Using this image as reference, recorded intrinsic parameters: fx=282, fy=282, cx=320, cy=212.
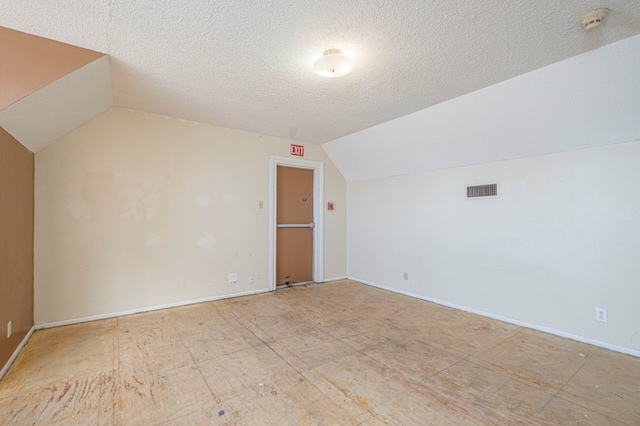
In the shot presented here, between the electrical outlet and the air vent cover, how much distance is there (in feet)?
4.62

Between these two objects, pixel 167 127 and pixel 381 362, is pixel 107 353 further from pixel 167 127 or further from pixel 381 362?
pixel 167 127

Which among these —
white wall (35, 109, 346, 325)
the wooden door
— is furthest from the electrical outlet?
white wall (35, 109, 346, 325)

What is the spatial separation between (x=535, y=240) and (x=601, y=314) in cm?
81

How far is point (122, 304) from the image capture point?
326 centimetres

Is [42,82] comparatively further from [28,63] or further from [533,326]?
[533,326]

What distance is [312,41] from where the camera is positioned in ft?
6.61

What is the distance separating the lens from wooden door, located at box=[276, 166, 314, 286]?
4.63m

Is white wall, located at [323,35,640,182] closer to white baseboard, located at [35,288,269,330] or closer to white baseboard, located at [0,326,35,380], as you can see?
white baseboard, located at [35,288,269,330]

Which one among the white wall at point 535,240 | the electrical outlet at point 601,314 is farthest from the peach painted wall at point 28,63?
the electrical outlet at point 601,314

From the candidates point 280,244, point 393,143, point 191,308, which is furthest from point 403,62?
point 191,308

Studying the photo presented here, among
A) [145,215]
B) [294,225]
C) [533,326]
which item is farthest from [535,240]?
[145,215]

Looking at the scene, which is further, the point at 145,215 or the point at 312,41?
the point at 145,215

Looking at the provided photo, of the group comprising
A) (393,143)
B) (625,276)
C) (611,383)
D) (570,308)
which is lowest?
(611,383)

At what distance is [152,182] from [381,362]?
3245 millimetres
